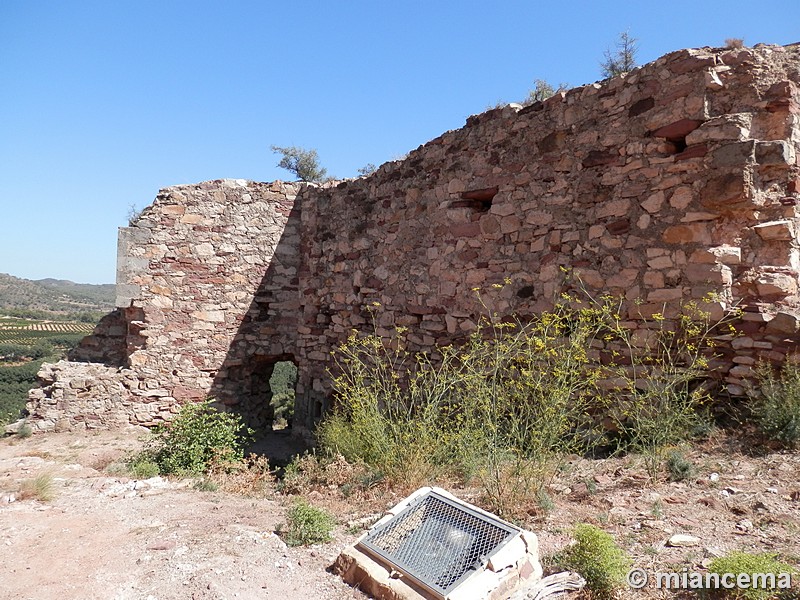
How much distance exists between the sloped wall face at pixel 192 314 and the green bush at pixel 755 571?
Answer: 24.2 feet

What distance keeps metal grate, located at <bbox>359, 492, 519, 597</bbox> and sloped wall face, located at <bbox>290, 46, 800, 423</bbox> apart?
7.97 feet

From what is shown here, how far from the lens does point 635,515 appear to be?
297 centimetres

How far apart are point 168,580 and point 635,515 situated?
2.59 m

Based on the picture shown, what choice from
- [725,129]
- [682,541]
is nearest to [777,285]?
[725,129]

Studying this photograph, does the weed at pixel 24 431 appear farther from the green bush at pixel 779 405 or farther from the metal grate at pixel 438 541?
the green bush at pixel 779 405

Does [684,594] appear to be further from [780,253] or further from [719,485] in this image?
[780,253]

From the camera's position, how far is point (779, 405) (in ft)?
11.3

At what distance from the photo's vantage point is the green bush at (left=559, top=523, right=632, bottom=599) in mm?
2252

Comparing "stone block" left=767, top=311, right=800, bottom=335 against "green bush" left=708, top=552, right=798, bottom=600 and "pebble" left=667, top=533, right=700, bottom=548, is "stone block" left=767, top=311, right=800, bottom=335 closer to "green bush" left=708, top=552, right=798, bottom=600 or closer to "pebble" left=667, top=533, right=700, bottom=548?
"pebble" left=667, top=533, right=700, bottom=548

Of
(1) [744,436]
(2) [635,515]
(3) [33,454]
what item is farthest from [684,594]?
(3) [33,454]

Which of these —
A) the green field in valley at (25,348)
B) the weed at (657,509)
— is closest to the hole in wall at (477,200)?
the weed at (657,509)

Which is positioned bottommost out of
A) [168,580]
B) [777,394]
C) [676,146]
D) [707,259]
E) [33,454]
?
[33,454]

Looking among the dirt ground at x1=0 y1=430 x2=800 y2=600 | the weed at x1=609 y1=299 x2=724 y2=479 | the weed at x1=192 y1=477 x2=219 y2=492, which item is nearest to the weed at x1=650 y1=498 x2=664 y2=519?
the dirt ground at x1=0 y1=430 x2=800 y2=600

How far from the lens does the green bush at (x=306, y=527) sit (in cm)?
301
